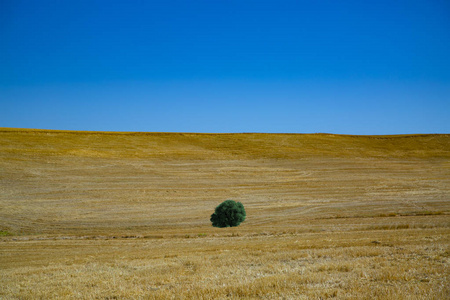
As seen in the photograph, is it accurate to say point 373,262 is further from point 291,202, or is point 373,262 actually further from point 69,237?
point 291,202

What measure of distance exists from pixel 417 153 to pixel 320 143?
18.4 metres

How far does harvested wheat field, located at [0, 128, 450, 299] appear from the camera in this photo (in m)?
8.73

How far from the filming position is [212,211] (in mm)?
34844

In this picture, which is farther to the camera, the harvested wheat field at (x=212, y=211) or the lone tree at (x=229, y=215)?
the lone tree at (x=229, y=215)

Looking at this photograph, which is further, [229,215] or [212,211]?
[212,211]

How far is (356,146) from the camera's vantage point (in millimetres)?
70938

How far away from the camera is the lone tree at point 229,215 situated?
28.9 m

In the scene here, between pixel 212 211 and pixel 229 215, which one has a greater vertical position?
pixel 229 215

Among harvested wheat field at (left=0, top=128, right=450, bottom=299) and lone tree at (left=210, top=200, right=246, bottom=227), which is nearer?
harvested wheat field at (left=0, top=128, right=450, bottom=299)

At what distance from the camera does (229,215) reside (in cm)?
2897

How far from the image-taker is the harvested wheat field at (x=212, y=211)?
8.73 m

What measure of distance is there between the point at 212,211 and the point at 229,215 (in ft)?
20.2

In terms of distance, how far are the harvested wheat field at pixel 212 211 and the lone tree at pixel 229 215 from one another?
77 cm

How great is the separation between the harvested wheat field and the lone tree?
0.77 metres
